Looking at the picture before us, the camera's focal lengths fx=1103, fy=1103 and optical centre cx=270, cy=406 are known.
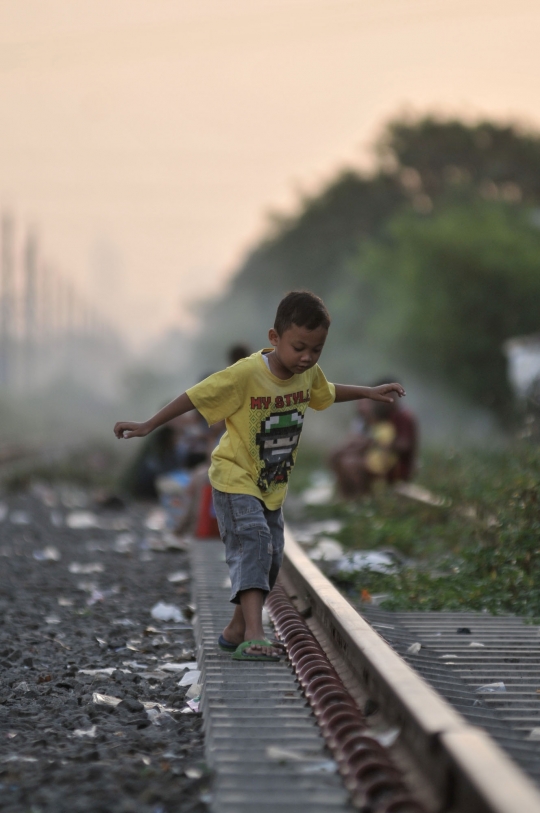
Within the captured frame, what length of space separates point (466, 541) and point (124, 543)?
3.27 m

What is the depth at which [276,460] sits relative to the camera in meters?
4.69

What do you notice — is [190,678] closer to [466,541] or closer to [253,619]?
[253,619]

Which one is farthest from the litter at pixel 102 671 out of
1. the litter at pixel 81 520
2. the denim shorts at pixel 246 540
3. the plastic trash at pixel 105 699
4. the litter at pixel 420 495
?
the litter at pixel 81 520

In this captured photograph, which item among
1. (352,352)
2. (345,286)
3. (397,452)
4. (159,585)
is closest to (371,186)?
(345,286)

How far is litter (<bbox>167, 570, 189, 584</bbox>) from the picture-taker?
309 inches

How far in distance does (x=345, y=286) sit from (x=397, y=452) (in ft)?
159

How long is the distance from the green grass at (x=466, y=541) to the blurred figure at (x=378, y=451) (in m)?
1.31

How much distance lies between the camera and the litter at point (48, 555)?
8984 mm

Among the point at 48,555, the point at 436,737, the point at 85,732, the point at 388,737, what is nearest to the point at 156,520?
the point at 48,555

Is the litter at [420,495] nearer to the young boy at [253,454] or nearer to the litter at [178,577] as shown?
the litter at [178,577]

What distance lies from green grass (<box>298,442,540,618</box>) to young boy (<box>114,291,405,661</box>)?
2.01m

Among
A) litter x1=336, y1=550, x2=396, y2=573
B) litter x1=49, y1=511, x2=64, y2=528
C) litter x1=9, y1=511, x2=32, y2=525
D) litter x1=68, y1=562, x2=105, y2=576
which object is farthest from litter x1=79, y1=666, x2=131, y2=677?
litter x1=9, y1=511, x2=32, y2=525

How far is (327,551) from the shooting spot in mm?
8898

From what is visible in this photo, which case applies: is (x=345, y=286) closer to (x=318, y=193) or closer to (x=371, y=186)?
(x=371, y=186)
